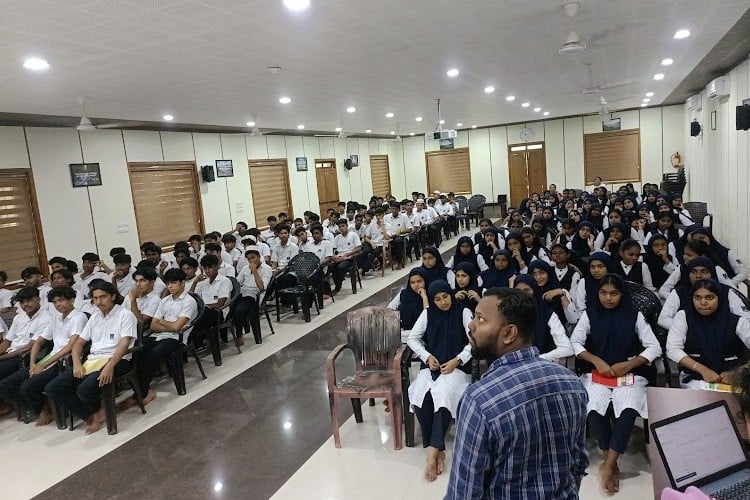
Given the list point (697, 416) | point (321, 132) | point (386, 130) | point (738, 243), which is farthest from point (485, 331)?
point (386, 130)

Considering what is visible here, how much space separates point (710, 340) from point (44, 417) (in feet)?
17.9

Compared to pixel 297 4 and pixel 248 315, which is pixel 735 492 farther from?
pixel 248 315

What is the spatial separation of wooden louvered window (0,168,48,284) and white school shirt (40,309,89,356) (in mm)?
3576

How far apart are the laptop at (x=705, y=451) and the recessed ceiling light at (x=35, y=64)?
206 inches

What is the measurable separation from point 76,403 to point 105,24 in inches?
123

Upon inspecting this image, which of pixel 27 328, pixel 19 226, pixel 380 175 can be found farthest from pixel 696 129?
pixel 19 226

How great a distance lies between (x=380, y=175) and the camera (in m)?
19.7

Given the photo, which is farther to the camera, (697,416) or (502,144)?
(502,144)

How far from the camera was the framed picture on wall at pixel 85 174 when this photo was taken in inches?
352

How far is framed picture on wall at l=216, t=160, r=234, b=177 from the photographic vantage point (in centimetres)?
1212

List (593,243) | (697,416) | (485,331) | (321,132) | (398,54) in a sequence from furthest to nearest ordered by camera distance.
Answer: (321,132) → (593,243) → (398,54) → (697,416) → (485,331)

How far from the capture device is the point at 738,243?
8.51m

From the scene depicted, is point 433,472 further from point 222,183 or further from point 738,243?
point 222,183

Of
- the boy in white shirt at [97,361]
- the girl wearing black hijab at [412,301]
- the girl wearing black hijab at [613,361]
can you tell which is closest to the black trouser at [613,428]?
the girl wearing black hijab at [613,361]
